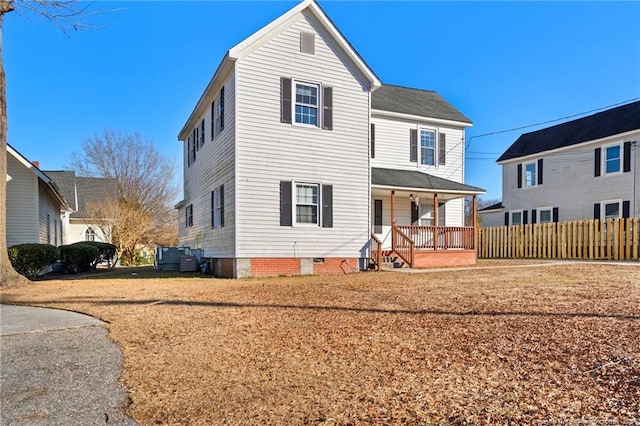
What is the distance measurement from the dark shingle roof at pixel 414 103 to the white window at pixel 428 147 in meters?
0.74

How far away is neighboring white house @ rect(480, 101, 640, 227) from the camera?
2003 cm

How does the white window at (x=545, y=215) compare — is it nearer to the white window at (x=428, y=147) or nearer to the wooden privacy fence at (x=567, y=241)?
the wooden privacy fence at (x=567, y=241)

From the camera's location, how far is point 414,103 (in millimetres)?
18625

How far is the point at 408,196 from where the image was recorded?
1669 cm

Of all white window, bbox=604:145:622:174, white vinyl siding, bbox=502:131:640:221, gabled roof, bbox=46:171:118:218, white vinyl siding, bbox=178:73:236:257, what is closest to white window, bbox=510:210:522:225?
white vinyl siding, bbox=502:131:640:221

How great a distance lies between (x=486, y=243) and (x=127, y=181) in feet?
92.5

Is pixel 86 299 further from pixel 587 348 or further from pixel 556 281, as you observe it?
pixel 556 281

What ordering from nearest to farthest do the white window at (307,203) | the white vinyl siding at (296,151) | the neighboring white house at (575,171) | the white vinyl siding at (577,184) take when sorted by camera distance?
Answer: the white vinyl siding at (296,151) → the white window at (307,203) → the neighboring white house at (575,171) → the white vinyl siding at (577,184)

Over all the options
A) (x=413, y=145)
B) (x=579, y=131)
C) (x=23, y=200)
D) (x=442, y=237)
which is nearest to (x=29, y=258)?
(x=23, y=200)

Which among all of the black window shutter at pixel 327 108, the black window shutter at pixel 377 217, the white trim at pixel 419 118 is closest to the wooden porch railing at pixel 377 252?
the black window shutter at pixel 377 217

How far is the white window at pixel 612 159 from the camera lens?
20469 mm

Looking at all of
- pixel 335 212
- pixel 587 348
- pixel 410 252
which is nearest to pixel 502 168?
pixel 410 252

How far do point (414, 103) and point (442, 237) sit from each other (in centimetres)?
652

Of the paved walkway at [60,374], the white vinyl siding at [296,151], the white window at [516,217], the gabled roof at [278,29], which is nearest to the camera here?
the paved walkway at [60,374]
